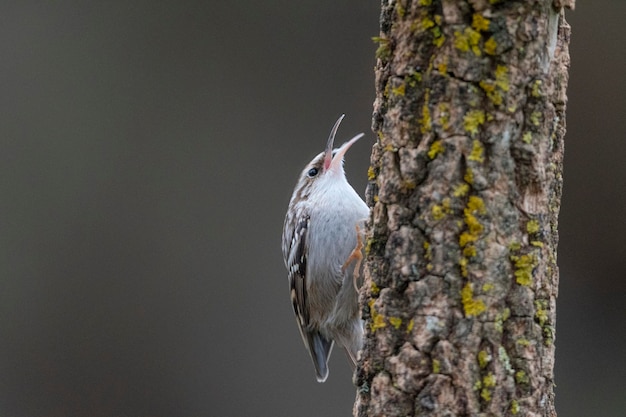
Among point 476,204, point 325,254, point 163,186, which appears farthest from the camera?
point 163,186

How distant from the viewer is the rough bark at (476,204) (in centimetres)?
199

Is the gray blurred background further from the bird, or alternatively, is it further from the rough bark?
the rough bark

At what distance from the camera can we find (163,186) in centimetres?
716

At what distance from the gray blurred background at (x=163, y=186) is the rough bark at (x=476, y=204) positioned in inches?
167

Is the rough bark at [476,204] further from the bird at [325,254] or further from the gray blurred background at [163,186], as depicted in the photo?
the gray blurred background at [163,186]

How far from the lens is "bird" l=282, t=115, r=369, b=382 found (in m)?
4.12

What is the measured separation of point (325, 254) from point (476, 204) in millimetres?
2233

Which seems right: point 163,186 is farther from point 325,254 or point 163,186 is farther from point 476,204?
point 476,204

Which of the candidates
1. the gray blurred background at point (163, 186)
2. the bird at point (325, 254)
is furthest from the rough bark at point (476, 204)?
the gray blurred background at point (163, 186)

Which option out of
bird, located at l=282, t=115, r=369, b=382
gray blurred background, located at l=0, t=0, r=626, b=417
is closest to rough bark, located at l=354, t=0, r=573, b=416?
bird, located at l=282, t=115, r=369, b=382

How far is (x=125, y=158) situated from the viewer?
728 centimetres

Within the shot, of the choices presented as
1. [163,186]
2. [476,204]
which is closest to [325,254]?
[476,204]

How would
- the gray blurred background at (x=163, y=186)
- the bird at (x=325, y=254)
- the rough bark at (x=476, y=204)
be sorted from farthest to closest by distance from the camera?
the gray blurred background at (x=163, y=186) → the bird at (x=325, y=254) → the rough bark at (x=476, y=204)

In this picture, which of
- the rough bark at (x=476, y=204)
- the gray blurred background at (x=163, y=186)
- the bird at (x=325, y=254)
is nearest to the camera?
the rough bark at (x=476, y=204)
